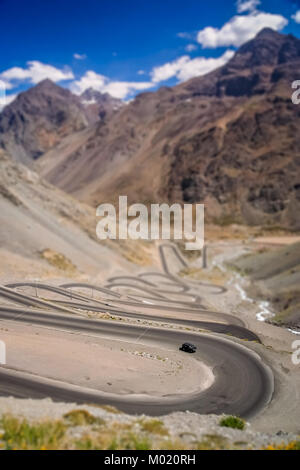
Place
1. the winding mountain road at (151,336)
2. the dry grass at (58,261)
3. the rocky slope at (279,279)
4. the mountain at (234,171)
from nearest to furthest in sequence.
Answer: the winding mountain road at (151,336), the rocky slope at (279,279), the dry grass at (58,261), the mountain at (234,171)

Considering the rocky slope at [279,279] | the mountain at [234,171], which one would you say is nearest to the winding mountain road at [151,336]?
the rocky slope at [279,279]

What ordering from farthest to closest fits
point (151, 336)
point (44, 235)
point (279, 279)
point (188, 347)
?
point (279, 279), point (44, 235), point (151, 336), point (188, 347)

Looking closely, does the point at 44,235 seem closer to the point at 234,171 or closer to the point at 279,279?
the point at 279,279

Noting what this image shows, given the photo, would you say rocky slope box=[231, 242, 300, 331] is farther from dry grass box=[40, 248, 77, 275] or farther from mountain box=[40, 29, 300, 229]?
mountain box=[40, 29, 300, 229]

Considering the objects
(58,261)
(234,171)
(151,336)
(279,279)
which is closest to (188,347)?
(151,336)

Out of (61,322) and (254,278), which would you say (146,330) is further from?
(254,278)

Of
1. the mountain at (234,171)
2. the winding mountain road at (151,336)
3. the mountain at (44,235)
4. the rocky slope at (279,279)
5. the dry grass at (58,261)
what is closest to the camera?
the winding mountain road at (151,336)

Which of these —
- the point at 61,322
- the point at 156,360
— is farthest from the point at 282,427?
the point at 61,322

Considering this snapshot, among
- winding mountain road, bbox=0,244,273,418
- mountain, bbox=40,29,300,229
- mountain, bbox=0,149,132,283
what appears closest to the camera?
winding mountain road, bbox=0,244,273,418

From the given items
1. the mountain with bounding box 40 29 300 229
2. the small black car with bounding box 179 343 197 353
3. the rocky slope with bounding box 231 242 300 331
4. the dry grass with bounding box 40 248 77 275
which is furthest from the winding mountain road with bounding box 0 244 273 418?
the mountain with bounding box 40 29 300 229

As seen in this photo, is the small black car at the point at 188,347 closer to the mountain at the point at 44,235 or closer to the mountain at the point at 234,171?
the mountain at the point at 44,235

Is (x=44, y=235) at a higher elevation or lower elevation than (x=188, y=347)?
higher
